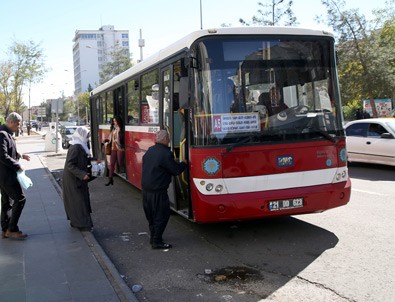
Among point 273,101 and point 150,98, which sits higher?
point 150,98

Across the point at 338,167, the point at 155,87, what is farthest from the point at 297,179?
the point at 155,87

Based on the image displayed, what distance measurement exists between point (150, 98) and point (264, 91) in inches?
118

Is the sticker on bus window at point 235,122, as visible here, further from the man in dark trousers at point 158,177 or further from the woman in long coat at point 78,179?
the woman in long coat at point 78,179

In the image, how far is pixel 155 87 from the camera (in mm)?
8062

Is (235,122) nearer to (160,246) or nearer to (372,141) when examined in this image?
(160,246)

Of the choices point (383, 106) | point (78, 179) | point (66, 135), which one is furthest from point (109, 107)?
point (383, 106)

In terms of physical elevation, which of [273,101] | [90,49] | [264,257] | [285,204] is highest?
[90,49]

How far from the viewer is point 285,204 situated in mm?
6023

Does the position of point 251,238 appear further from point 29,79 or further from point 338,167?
point 29,79

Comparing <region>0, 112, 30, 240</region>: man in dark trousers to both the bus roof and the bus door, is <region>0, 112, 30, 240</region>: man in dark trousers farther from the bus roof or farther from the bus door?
the bus roof

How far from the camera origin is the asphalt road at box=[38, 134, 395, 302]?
4.66 metres

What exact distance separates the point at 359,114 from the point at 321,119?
77.2 ft

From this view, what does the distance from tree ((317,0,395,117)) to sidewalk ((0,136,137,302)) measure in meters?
17.4

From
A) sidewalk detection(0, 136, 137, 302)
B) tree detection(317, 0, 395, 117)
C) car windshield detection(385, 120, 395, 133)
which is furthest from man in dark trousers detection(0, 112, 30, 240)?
tree detection(317, 0, 395, 117)
